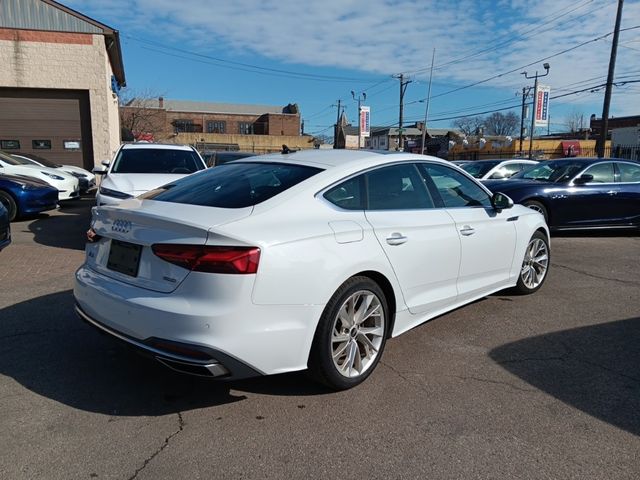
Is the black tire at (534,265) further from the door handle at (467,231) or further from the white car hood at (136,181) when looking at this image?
the white car hood at (136,181)

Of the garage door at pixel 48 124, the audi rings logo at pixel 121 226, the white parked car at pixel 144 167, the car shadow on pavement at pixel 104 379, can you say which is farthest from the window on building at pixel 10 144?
the audi rings logo at pixel 121 226

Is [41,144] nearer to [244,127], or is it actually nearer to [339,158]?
[339,158]

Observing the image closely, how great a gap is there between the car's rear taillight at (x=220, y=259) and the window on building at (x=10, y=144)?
72.0ft

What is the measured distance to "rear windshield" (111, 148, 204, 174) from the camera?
29.9 ft

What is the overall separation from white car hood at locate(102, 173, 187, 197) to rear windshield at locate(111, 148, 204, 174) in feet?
1.64

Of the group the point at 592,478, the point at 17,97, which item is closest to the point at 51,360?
the point at 592,478

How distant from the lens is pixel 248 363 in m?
2.93

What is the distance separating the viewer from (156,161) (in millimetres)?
9398

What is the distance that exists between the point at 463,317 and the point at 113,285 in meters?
3.30

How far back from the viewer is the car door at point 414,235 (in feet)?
12.3

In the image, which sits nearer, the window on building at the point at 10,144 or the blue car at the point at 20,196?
the blue car at the point at 20,196

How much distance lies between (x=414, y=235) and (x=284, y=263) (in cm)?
130

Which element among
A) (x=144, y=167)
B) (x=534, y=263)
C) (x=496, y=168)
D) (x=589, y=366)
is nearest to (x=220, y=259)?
(x=589, y=366)

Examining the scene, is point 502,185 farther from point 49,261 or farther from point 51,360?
point 51,360
